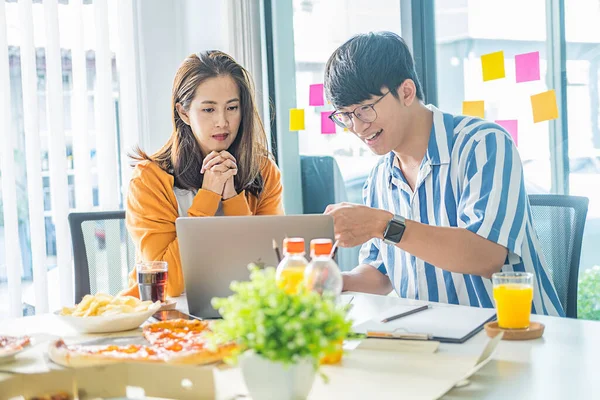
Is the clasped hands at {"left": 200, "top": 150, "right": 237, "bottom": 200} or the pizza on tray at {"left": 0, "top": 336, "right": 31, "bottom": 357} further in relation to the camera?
the clasped hands at {"left": 200, "top": 150, "right": 237, "bottom": 200}

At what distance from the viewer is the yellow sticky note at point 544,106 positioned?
241 cm

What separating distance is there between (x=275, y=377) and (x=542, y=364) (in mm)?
470

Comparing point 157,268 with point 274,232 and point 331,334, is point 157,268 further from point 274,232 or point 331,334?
point 331,334

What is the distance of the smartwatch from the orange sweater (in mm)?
549

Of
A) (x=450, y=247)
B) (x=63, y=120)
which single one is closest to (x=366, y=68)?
(x=450, y=247)

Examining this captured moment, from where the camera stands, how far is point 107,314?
138 centimetres

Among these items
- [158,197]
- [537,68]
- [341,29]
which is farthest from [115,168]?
[537,68]

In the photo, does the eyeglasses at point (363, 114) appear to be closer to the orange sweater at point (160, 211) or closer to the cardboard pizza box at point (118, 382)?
the orange sweater at point (160, 211)

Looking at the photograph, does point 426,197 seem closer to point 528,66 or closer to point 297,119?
point 528,66

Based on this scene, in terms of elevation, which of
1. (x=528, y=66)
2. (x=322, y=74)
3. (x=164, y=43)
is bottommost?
(x=528, y=66)

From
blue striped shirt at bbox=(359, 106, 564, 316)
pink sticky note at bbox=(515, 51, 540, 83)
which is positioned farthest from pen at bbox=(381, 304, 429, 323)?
pink sticky note at bbox=(515, 51, 540, 83)

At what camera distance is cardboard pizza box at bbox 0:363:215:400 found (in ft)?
3.05

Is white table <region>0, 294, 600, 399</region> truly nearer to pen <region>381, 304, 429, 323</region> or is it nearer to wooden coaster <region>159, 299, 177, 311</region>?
pen <region>381, 304, 429, 323</region>

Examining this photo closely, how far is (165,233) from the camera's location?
1954 mm
